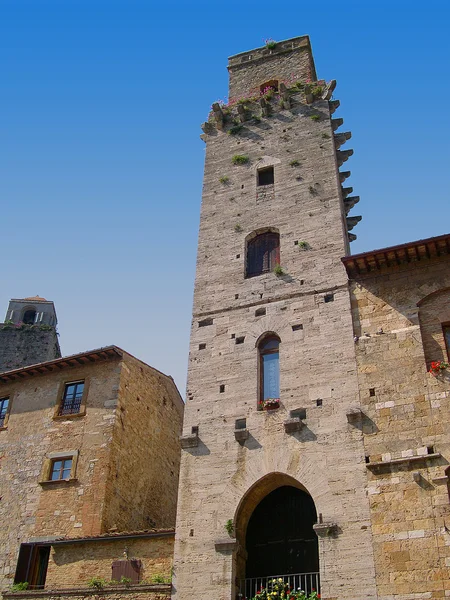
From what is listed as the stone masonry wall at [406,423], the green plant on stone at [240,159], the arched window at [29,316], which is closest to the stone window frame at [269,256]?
the stone masonry wall at [406,423]

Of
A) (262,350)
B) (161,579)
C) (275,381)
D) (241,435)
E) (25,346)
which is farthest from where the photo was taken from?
(25,346)

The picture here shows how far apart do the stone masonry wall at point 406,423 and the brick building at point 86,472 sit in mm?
5384

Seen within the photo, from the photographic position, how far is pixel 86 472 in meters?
18.8

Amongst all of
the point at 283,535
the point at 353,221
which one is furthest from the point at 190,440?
the point at 353,221

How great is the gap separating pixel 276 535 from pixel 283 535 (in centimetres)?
16

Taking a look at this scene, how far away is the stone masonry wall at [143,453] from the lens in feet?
62.5

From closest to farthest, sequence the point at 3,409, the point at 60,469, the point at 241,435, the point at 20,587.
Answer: the point at 241,435, the point at 20,587, the point at 60,469, the point at 3,409

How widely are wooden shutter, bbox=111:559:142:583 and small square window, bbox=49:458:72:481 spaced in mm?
4076

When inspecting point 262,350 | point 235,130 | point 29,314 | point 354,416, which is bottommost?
point 354,416

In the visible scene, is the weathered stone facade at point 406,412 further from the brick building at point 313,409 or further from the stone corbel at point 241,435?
the stone corbel at point 241,435

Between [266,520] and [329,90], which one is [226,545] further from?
[329,90]

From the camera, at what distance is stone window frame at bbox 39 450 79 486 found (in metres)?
18.9

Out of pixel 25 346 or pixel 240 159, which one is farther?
pixel 25 346

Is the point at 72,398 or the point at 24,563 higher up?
the point at 72,398
